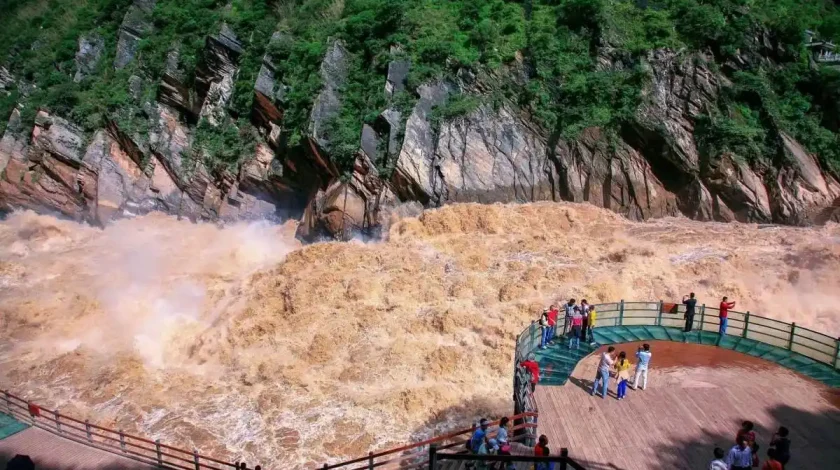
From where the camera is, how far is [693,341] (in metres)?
12.5

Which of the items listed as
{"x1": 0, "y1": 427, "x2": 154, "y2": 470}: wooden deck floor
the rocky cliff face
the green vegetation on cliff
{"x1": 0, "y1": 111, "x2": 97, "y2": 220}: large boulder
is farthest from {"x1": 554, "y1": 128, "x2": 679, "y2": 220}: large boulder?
{"x1": 0, "y1": 111, "x2": 97, "y2": 220}: large boulder

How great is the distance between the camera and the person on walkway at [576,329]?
40.0ft

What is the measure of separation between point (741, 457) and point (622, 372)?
264 cm

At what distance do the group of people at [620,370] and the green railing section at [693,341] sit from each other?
90cm

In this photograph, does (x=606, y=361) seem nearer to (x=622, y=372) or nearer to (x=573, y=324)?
(x=622, y=372)

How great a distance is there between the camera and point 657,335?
504 inches

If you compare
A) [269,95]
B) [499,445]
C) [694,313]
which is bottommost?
[499,445]

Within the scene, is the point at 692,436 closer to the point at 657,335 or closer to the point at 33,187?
the point at 657,335

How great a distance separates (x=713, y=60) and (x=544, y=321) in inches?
697

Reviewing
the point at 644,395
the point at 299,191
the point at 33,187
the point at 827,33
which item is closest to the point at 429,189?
the point at 299,191

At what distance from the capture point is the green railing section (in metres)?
11.1

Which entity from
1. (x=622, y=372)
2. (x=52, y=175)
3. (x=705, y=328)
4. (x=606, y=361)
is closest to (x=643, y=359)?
(x=622, y=372)

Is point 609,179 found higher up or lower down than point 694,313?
higher up

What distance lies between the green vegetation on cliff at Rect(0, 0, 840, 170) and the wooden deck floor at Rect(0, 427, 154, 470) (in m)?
15.4
